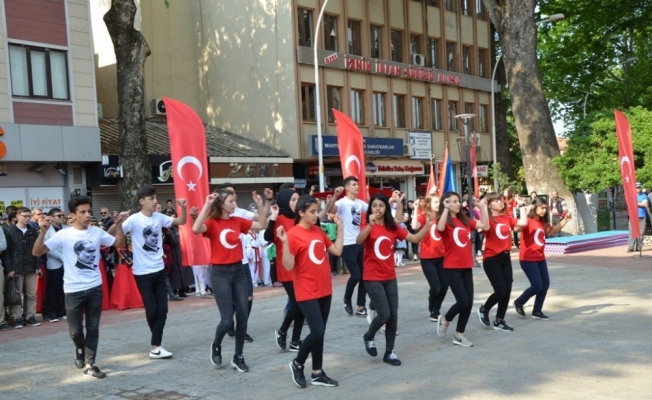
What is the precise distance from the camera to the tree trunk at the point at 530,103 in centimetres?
2619

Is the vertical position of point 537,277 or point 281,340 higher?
point 537,277

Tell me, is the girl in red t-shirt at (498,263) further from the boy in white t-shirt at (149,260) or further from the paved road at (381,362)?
the boy in white t-shirt at (149,260)

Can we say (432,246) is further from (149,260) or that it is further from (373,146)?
(373,146)

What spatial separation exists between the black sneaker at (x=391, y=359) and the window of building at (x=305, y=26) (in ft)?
75.6

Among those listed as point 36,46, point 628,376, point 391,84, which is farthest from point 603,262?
point 391,84

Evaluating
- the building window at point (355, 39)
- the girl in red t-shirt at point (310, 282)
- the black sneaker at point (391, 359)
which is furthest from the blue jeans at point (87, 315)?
the building window at point (355, 39)

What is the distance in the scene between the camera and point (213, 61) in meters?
31.6

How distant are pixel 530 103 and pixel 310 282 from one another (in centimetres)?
2099

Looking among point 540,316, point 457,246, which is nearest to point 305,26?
point 540,316

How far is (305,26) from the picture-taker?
30.0 meters

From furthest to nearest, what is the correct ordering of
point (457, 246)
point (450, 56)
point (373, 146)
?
point (450, 56) → point (373, 146) → point (457, 246)

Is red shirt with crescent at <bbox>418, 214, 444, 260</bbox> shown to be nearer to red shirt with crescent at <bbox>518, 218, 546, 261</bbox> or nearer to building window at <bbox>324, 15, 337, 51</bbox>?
red shirt with crescent at <bbox>518, 218, 546, 261</bbox>

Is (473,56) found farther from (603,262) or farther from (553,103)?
(603,262)

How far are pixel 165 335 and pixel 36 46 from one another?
12871mm
